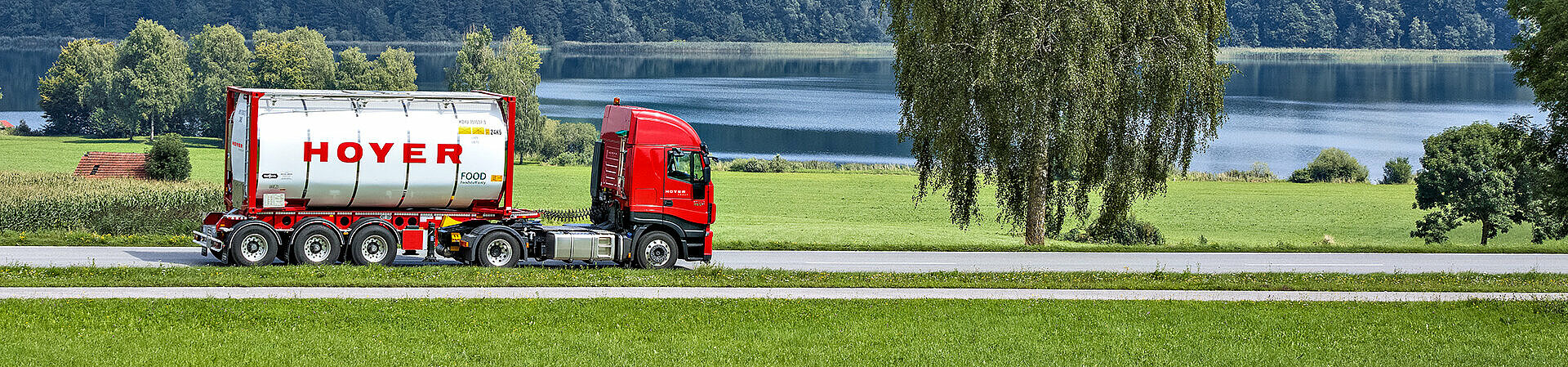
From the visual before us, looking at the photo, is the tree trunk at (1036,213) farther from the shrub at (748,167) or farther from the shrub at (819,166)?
the shrub at (819,166)

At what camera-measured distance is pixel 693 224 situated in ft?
72.4

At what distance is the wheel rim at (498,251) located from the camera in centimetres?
2130

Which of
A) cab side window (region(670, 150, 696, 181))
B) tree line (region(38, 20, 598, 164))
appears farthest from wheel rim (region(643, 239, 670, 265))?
tree line (region(38, 20, 598, 164))

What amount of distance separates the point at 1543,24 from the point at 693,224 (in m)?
16.6

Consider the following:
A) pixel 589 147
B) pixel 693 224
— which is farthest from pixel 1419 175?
pixel 589 147

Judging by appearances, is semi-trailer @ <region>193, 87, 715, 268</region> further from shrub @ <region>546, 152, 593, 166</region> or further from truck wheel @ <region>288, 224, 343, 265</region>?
shrub @ <region>546, 152, 593, 166</region>

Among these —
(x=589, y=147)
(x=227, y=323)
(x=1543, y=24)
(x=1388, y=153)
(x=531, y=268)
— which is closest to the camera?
(x=227, y=323)

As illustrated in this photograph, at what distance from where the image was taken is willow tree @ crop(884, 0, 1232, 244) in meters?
27.7

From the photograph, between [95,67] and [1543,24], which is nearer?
[1543,24]

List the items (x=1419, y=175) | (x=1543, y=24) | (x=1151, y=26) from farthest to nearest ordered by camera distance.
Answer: (x=1419, y=175), (x=1151, y=26), (x=1543, y=24)

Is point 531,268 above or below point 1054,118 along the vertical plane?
below

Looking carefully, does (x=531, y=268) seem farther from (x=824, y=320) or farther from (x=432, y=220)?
(x=824, y=320)

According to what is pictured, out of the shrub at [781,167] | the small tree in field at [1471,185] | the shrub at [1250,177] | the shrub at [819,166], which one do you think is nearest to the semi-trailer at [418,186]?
the small tree in field at [1471,185]

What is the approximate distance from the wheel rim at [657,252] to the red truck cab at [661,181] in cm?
12
